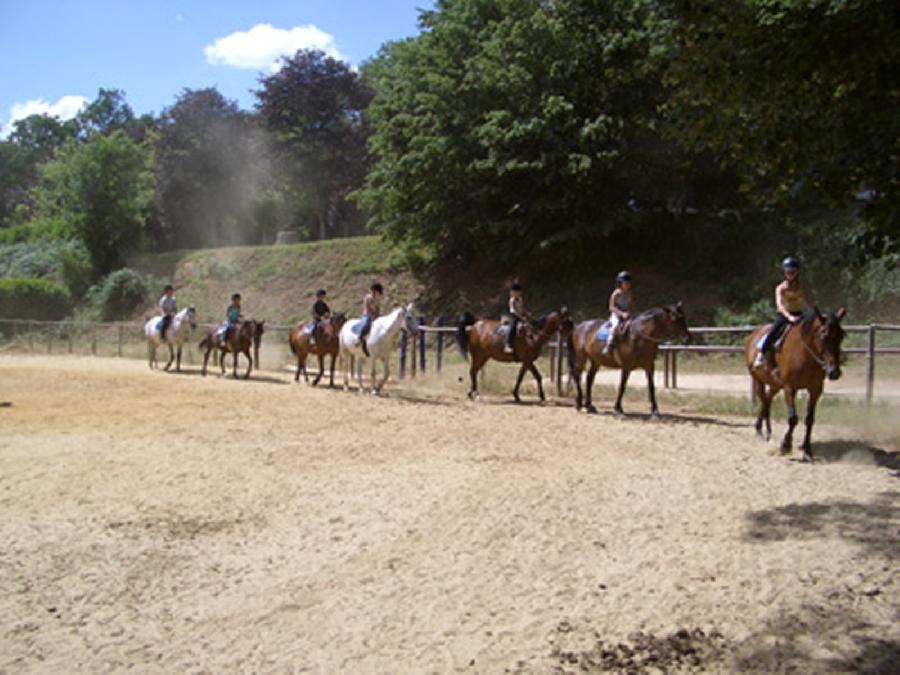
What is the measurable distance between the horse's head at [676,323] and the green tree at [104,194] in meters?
40.0

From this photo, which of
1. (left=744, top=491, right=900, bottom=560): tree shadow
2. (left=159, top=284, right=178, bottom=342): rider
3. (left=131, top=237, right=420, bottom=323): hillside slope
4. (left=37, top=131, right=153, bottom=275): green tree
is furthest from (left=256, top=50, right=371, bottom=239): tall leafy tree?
(left=744, top=491, right=900, bottom=560): tree shadow

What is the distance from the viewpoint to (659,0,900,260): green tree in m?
5.42

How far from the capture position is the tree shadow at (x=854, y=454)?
10.1 meters

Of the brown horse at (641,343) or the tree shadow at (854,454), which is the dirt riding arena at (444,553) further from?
the brown horse at (641,343)

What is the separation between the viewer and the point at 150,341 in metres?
26.2

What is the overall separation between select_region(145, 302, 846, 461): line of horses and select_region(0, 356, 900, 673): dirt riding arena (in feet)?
3.59

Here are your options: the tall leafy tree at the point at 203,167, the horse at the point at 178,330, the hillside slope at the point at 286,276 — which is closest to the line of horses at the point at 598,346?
the horse at the point at 178,330

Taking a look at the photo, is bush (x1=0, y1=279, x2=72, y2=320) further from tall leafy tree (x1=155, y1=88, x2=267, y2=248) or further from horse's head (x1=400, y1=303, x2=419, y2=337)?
horse's head (x1=400, y1=303, x2=419, y2=337)

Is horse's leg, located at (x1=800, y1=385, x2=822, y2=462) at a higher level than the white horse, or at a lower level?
lower

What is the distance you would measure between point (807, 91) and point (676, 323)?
8.53 m

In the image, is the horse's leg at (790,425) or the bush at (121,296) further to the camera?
the bush at (121,296)

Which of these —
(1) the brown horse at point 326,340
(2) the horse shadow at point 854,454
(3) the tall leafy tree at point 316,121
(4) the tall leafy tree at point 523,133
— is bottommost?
(2) the horse shadow at point 854,454

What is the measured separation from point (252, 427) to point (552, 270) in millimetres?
18838

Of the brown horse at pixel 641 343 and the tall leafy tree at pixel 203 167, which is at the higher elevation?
the tall leafy tree at pixel 203 167
